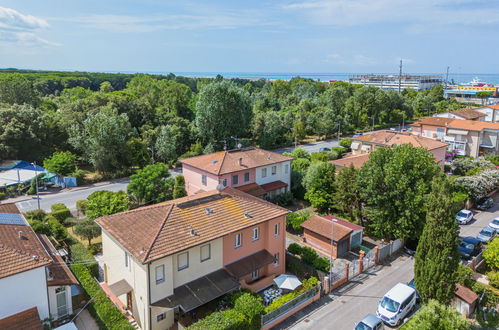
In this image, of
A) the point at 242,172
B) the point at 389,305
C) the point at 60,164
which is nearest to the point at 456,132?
the point at 242,172

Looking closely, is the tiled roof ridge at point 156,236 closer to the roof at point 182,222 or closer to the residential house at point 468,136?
the roof at point 182,222

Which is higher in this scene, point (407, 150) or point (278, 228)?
point (407, 150)

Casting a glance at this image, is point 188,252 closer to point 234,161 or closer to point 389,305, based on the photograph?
point 389,305

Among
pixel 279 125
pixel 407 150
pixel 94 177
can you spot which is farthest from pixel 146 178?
pixel 279 125

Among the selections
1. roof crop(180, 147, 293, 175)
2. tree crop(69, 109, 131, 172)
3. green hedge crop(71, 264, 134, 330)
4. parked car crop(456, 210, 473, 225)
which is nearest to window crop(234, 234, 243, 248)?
green hedge crop(71, 264, 134, 330)

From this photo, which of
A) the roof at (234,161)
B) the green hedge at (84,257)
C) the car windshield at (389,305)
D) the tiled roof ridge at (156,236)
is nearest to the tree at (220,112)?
the roof at (234,161)

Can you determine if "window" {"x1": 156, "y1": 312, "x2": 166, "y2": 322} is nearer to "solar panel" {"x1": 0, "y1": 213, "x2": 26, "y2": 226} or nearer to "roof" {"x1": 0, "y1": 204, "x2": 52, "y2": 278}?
"roof" {"x1": 0, "y1": 204, "x2": 52, "y2": 278}

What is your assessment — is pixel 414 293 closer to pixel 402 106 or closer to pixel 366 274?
pixel 366 274
